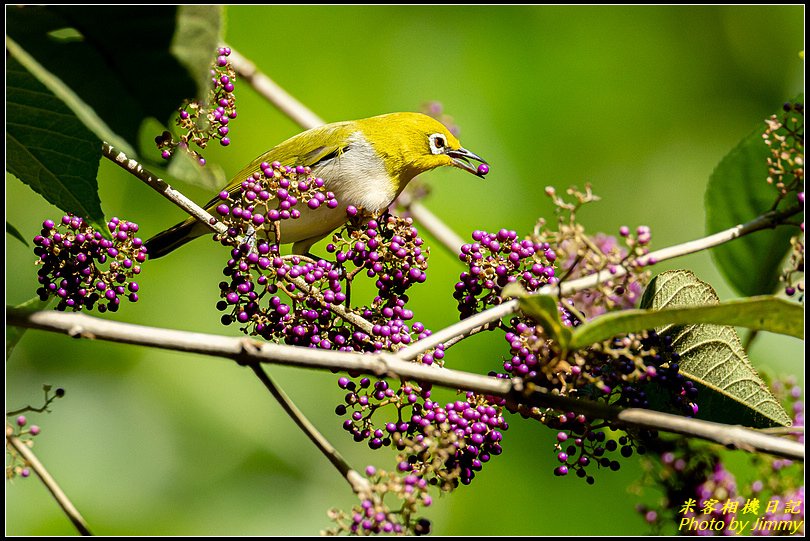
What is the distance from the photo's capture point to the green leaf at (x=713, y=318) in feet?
5.38

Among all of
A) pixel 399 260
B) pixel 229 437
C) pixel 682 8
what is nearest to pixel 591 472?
pixel 229 437

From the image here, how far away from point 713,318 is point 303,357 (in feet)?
2.66

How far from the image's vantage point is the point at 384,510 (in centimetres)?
187

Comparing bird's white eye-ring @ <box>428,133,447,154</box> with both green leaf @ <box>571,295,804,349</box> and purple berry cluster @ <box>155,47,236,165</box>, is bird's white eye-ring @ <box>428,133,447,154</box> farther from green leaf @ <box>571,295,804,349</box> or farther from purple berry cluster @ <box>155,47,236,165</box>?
green leaf @ <box>571,295,804,349</box>

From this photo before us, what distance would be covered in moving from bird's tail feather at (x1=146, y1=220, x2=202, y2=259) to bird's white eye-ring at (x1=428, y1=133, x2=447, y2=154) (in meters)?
1.20

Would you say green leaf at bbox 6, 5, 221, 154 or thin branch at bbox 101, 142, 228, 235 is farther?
thin branch at bbox 101, 142, 228, 235

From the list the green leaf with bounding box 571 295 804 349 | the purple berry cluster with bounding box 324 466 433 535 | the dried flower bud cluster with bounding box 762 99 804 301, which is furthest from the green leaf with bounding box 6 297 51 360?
the dried flower bud cluster with bounding box 762 99 804 301

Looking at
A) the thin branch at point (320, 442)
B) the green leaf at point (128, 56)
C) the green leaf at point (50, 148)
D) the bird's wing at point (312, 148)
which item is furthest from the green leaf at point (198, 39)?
the bird's wing at point (312, 148)

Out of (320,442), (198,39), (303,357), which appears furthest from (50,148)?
(320,442)

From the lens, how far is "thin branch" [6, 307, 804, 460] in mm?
1636

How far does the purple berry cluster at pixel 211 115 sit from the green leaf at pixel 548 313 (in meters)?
1.02

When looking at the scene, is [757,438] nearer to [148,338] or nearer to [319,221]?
[148,338]

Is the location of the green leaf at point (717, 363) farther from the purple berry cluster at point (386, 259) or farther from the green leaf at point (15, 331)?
the green leaf at point (15, 331)

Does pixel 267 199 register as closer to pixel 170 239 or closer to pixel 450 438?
pixel 450 438
